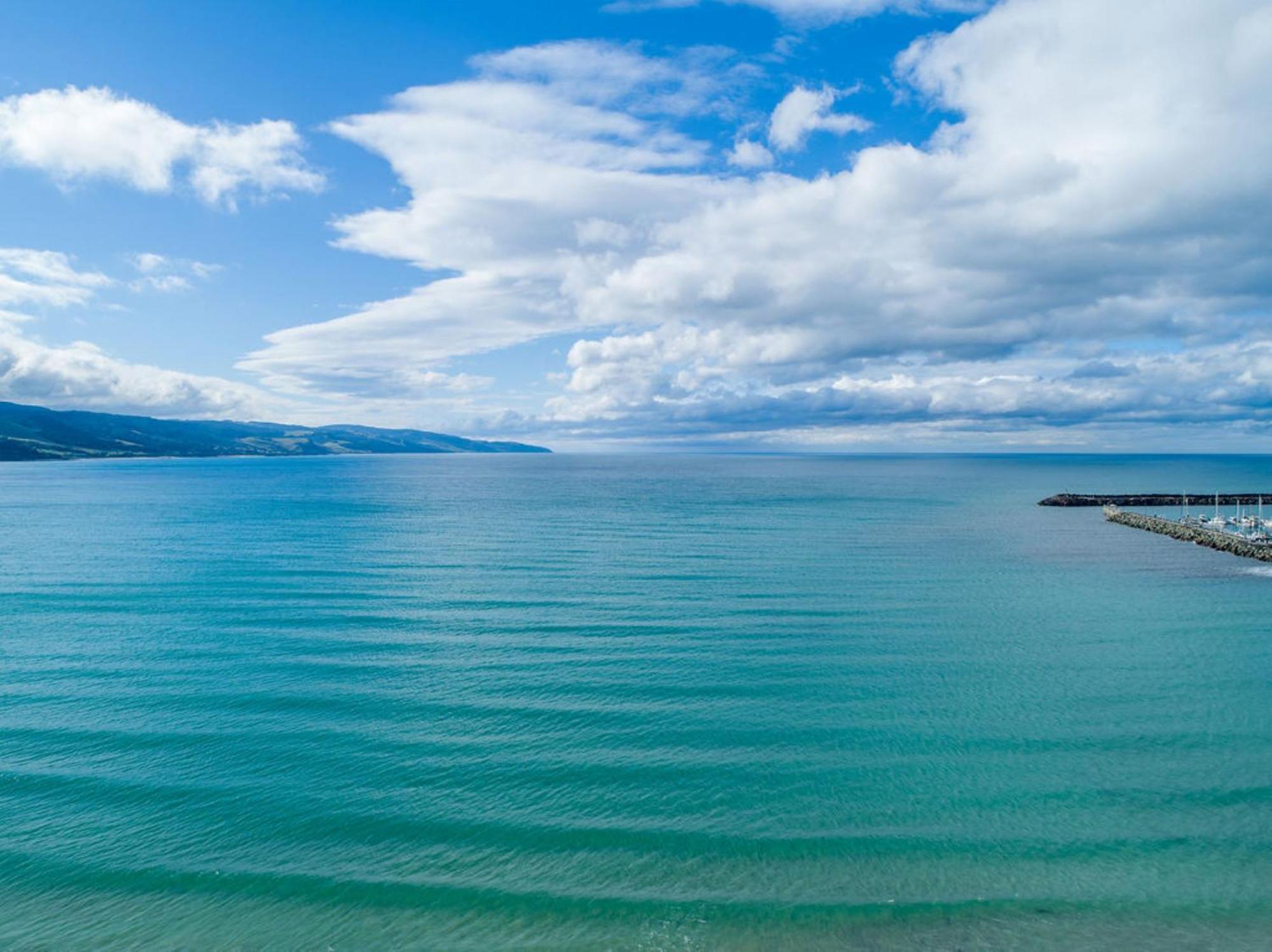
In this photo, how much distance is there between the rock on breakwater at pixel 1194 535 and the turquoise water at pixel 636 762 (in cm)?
1469

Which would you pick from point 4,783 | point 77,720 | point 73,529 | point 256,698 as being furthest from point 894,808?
point 73,529

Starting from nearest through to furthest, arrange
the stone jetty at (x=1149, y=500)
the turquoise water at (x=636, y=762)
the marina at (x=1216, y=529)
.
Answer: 1. the turquoise water at (x=636, y=762)
2. the marina at (x=1216, y=529)
3. the stone jetty at (x=1149, y=500)

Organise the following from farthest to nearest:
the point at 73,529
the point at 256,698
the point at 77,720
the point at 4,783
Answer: the point at 73,529 → the point at 256,698 → the point at 77,720 → the point at 4,783

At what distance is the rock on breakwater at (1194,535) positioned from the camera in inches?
2419

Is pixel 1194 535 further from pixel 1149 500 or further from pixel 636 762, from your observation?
pixel 636 762

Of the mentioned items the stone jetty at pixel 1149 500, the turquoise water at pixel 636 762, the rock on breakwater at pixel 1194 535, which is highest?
the stone jetty at pixel 1149 500

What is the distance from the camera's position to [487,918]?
15078mm

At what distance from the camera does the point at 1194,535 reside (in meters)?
72.3

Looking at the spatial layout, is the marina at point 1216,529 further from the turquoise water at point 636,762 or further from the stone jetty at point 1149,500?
the turquoise water at point 636,762

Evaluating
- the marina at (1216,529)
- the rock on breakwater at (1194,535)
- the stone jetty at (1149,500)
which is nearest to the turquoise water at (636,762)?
the rock on breakwater at (1194,535)

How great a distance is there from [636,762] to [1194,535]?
7416 centimetres

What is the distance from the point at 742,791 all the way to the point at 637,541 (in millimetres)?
47050

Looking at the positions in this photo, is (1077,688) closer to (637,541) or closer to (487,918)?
(487,918)

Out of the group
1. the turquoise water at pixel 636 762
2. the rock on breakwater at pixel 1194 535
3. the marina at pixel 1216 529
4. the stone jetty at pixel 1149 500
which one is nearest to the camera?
the turquoise water at pixel 636 762
